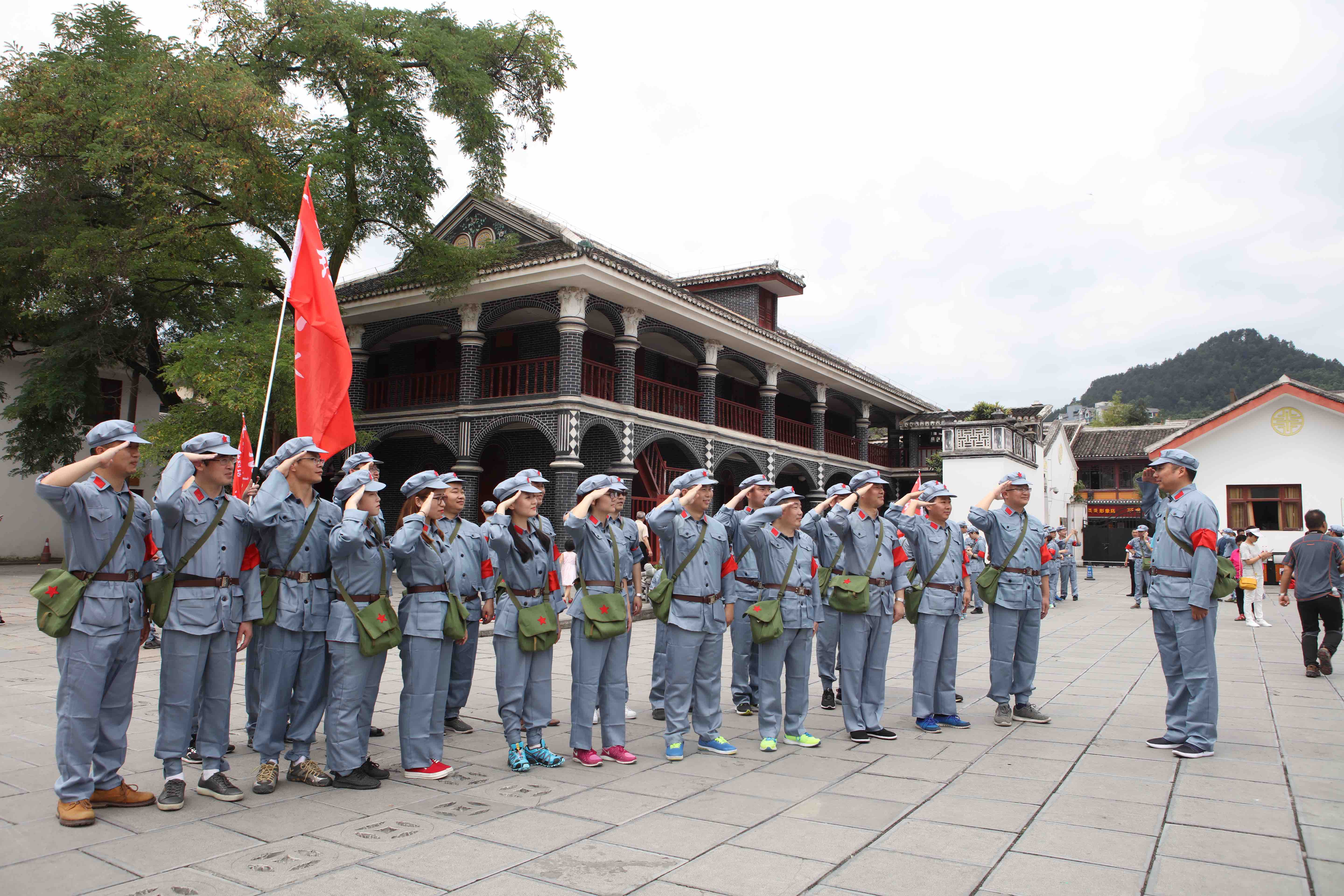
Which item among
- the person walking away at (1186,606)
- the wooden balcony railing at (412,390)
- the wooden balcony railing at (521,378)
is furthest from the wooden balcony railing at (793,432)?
the person walking away at (1186,606)

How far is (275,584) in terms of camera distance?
16.8ft

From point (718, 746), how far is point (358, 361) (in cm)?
1620

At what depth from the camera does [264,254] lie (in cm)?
1670

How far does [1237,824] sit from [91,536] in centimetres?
583

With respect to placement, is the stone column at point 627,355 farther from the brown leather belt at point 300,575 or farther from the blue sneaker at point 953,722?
the brown leather belt at point 300,575

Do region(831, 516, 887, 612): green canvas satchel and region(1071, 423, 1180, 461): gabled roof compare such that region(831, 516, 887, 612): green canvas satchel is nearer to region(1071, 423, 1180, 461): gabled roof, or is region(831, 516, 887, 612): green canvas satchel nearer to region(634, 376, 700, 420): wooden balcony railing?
region(634, 376, 700, 420): wooden balcony railing

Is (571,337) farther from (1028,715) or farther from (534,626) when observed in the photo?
(534,626)

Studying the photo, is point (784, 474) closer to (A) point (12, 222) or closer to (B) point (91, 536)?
(A) point (12, 222)

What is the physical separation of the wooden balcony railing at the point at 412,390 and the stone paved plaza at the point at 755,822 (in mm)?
12530

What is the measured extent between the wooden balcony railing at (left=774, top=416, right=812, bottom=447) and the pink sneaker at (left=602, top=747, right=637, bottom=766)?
58.2ft

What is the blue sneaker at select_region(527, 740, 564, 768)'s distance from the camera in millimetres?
5266

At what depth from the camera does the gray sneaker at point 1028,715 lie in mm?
6645

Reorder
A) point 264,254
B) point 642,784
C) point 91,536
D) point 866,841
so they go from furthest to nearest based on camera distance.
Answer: point 264,254, point 642,784, point 91,536, point 866,841

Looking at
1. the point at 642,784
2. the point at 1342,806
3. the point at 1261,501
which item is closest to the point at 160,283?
the point at 642,784
